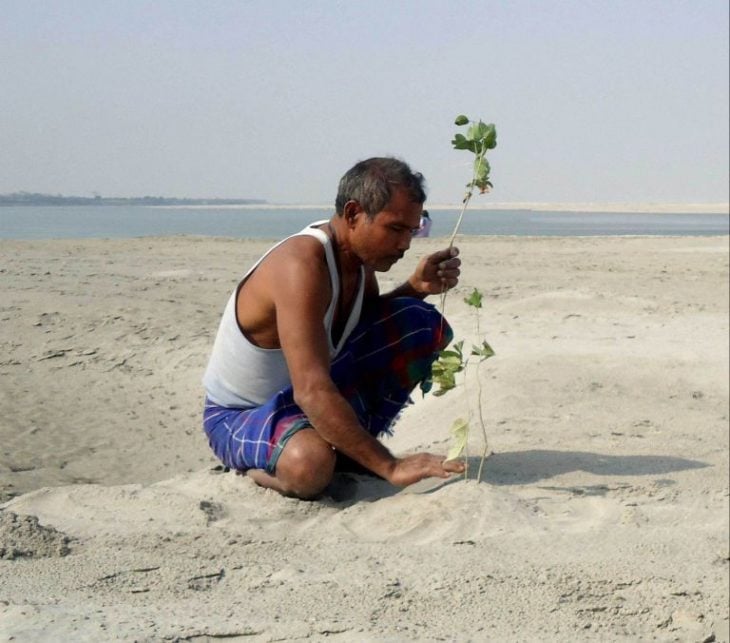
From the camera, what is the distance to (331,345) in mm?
3262

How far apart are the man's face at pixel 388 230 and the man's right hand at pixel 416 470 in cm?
63

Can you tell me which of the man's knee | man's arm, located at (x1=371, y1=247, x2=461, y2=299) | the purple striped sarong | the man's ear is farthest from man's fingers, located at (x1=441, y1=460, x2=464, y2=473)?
the man's ear

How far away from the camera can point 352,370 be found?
3.38 meters

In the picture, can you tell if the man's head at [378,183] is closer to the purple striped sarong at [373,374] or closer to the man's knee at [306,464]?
the purple striped sarong at [373,374]

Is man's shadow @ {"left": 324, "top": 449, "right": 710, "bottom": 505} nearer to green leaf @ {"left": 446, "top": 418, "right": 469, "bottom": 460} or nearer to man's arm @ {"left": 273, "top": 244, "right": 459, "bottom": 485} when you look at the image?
green leaf @ {"left": 446, "top": 418, "right": 469, "bottom": 460}

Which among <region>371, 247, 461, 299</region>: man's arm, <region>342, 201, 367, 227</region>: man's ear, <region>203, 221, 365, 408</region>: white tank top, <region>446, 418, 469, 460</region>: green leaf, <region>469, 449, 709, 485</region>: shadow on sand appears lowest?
<region>469, 449, 709, 485</region>: shadow on sand

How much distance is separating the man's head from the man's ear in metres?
0.01

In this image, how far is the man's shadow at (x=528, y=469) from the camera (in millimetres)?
3273

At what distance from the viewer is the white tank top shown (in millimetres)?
3164

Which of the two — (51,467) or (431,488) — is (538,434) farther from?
(51,467)

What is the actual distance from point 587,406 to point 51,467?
8.87 feet

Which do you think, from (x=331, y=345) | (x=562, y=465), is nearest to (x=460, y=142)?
(x=331, y=345)

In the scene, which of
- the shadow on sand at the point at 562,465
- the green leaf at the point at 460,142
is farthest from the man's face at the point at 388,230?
the shadow on sand at the point at 562,465

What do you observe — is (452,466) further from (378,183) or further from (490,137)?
(490,137)
